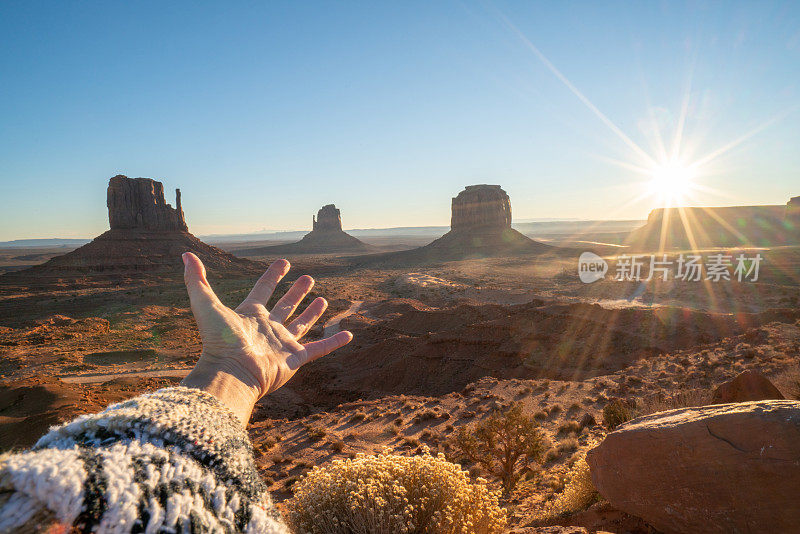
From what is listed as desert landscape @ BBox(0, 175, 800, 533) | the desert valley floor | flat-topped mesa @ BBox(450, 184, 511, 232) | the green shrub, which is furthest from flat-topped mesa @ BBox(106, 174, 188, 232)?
the green shrub

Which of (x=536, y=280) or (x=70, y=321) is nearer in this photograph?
(x=70, y=321)

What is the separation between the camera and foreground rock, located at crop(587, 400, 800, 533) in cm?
337

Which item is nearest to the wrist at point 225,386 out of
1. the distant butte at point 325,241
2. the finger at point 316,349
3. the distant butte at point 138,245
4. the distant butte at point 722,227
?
the finger at point 316,349

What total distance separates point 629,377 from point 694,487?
396 inches

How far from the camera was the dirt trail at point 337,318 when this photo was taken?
24652mm

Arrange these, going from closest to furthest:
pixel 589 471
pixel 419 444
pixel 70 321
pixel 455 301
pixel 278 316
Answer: pixel 278 316, pixel 589 471, pixel 419 444, pixel 70 321, pixel 455 301

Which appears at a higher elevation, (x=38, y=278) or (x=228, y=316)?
(x=228, y=316)

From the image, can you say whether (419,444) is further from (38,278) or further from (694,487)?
(38,278)

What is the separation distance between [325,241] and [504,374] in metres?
140

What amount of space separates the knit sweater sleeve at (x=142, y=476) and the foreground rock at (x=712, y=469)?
428cm

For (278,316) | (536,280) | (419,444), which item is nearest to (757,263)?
(536,280)

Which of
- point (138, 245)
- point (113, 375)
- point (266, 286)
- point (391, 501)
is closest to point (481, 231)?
point (138, 245)

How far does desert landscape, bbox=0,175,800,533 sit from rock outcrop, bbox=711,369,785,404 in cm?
3

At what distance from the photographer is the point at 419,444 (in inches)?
360
